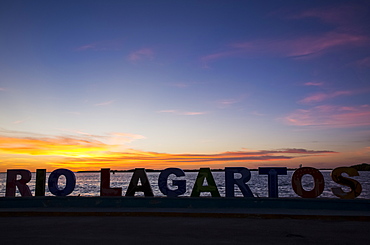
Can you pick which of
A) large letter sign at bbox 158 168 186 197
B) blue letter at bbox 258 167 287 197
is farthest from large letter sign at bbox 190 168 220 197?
blue letter at bbox 258 167 287 197

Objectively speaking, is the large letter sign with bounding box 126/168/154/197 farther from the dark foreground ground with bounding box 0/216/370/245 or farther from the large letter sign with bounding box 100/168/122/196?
the dark foreground ground with bounding box 0/216/370/245

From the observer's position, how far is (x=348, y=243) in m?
9.11

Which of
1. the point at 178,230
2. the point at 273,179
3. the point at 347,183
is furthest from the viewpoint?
the point at 273,179

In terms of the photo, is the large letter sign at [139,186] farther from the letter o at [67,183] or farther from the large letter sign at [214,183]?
the letter o at [67,183]

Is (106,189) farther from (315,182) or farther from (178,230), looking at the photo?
(315,182)

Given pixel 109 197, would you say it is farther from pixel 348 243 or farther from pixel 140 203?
pixel 348 243

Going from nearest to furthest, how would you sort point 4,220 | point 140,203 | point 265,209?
1. point 4,220
2. point 265,209
3. point 140,203

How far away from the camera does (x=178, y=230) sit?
11141mm

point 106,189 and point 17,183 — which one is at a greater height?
point 17,183

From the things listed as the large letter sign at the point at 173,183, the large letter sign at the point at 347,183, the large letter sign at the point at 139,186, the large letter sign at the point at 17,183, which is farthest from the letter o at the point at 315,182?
the large letter sign at the point at 17,183

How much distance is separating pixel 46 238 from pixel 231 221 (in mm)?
6516

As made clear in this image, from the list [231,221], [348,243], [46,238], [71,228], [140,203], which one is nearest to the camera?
[348,243]

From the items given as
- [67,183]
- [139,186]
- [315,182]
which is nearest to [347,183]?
[315,182]

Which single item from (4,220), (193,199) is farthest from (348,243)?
(4,220)
